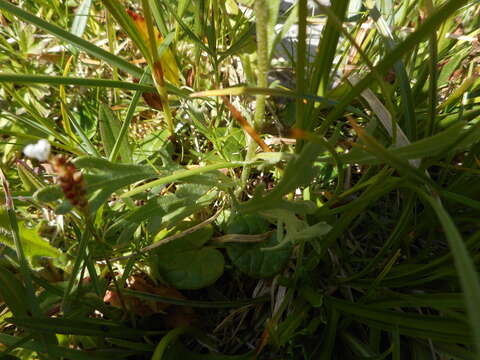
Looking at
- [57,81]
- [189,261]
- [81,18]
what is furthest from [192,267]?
[81,18]

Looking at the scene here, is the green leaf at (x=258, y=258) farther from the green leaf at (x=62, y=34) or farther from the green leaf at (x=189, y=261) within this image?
the green leaf at (x=62, y=34)

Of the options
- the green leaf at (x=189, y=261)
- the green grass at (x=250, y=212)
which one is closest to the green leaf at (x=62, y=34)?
the green grass at (x=250, y=212)

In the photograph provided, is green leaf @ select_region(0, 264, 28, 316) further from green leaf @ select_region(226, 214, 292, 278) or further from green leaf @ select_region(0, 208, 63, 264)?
green leaf @ select_region(226, 214, 292, 278)

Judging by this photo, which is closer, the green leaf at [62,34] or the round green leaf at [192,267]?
the green leaf at [62,34]

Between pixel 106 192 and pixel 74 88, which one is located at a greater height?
pixel 74 88

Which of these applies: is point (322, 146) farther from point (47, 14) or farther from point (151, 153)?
point (47, 14)

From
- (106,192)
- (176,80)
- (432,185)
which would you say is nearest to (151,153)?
(176,80)

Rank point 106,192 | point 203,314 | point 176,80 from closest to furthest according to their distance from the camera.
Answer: point 106,192
point 203,314
point 176,80
